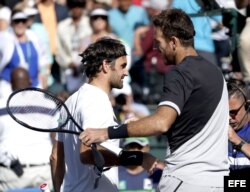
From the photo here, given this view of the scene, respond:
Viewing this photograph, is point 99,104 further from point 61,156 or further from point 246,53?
point 246,53

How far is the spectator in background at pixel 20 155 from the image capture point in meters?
10.5

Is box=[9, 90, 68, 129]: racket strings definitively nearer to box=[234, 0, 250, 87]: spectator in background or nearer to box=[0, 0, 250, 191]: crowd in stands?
box=[234, 0, 250, 87]: spectator in background

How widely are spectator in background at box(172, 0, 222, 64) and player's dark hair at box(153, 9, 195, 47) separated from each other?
2242 millimetres

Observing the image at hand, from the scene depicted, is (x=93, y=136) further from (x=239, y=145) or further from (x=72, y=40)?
(x=72, y=40)

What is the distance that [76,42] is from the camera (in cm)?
1434

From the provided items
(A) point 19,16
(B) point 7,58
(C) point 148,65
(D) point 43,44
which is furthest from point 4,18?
(C) point 148,65

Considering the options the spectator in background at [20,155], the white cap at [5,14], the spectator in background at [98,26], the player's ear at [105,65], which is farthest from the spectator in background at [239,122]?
the white cap at [5,14]

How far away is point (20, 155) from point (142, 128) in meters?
4.36

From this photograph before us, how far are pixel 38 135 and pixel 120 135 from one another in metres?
4.32

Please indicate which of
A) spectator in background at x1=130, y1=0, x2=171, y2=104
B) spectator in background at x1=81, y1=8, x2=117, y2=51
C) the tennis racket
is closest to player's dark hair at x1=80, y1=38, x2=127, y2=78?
the tennis racket

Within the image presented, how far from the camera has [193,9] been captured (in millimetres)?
9086

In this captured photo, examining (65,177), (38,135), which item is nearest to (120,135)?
(65,177)

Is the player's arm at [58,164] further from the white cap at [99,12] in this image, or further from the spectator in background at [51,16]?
the spectator in background at [51,16]

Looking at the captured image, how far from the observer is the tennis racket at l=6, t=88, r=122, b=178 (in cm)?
716
